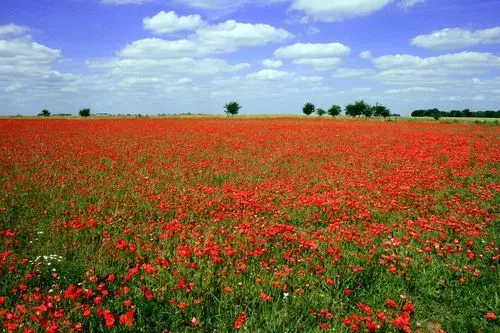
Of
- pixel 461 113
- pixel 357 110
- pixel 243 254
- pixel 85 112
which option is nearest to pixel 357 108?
pixel 357 110

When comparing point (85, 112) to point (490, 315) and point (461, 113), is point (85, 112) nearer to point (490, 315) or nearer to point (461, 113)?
point (490, 315)

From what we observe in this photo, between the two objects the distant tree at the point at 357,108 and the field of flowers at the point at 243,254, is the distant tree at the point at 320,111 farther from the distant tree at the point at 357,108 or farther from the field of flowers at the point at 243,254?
the field of flowers at the point at 243,254

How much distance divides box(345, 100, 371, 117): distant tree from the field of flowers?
3783 inches

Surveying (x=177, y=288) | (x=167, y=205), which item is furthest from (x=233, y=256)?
(x=167, y=205)

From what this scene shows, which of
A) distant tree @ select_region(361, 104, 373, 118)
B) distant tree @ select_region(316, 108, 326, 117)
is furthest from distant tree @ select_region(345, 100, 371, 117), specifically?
distant tree @ select_region(316, 108, 326, 117)

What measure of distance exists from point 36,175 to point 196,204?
5566 mm

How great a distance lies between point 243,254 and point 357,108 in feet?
345

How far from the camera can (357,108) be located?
10369cm

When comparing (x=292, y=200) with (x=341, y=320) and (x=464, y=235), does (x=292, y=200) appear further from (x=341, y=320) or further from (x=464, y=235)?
(x=341, y=320)

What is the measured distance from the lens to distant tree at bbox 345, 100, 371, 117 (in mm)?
102062

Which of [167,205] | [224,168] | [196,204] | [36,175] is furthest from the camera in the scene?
[224,168]

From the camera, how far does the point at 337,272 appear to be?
16.4 ft

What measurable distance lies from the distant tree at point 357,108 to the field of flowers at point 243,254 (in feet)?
315

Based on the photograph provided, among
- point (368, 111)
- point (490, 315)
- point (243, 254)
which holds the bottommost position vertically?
point (490, 315)
